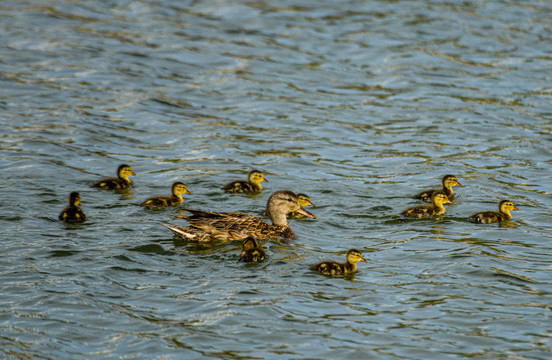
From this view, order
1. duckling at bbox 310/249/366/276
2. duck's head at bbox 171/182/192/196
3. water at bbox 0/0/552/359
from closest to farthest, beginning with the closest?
water at bbox 0/0/552/359 < duckling at bbox 310/249/366/276 < duck's head at bbox 171/182/192/196

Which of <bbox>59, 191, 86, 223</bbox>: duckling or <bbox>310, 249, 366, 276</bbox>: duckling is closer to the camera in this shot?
<bbox>310, 249, 366, 276</bbox>: duckling

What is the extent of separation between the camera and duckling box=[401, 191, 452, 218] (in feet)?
33.6

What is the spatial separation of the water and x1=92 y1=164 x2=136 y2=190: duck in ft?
0.52

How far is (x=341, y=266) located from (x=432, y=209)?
2452mm

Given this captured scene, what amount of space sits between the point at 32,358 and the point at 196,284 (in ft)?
5.98

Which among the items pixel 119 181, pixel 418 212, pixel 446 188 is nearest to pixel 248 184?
pixel 119 181

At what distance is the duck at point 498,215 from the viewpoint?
10086 mm

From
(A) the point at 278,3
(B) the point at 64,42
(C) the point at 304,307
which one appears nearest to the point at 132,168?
(C) the point at 304,307

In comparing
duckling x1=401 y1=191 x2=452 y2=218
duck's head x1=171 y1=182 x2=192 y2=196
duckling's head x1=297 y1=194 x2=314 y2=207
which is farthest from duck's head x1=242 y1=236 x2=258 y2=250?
duckling x1=401 y1=191 x2=452 y2=218

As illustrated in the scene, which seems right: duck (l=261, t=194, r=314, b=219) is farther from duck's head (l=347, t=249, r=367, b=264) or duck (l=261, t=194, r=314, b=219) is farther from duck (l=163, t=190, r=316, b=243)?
duck's head (l=347, t=249, r=367, b=264)

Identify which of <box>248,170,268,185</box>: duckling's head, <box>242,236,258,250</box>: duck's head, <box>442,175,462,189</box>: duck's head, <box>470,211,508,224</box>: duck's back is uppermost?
<box>442,175,462,189</box>: duck's head

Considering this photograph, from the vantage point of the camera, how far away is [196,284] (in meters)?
7.94

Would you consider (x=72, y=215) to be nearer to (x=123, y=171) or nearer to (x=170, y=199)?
(x=170, y=199)

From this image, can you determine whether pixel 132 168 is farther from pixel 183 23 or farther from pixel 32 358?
pixel 183 23
